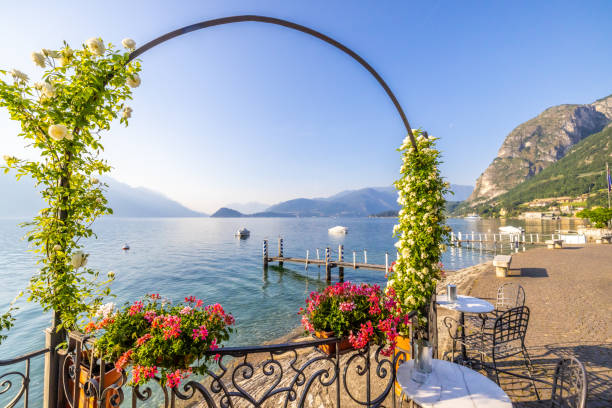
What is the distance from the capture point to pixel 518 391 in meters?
3.87

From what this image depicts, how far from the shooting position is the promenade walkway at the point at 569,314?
4.23m

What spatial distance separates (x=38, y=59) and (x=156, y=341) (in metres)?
2.42

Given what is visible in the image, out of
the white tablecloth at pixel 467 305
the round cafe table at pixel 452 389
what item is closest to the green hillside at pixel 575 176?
the white tablecloth at pixel 467 305

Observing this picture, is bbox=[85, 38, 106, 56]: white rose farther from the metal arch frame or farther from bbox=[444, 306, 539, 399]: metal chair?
bbox=[444, 306, 539, 399]: metal chair

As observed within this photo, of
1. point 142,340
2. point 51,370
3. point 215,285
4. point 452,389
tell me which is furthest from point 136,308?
point 215,285

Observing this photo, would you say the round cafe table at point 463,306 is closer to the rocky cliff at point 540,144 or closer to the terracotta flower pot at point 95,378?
the terracotta flower pot at point 95,378

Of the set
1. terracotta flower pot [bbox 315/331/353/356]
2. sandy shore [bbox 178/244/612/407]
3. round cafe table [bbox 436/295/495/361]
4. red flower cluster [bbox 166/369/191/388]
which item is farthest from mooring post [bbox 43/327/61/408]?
round cafe table [bbox 436/295/495/361]

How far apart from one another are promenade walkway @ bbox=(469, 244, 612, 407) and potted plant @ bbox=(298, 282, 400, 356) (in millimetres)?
3014

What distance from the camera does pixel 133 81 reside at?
240cm

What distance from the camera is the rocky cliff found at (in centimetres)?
16512

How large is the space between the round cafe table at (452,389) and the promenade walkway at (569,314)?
2090 millimetres

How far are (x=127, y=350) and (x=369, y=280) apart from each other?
20705mm

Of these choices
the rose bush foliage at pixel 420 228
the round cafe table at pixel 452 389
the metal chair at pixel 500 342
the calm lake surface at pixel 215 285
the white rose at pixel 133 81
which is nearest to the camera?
the round cafe table at pixel 452 389

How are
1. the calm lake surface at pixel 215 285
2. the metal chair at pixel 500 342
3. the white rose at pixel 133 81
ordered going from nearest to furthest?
the white rose at pixel 133 81 → the metal chair at pixel 500 342 → the calm lake surface at pixel 215 285
